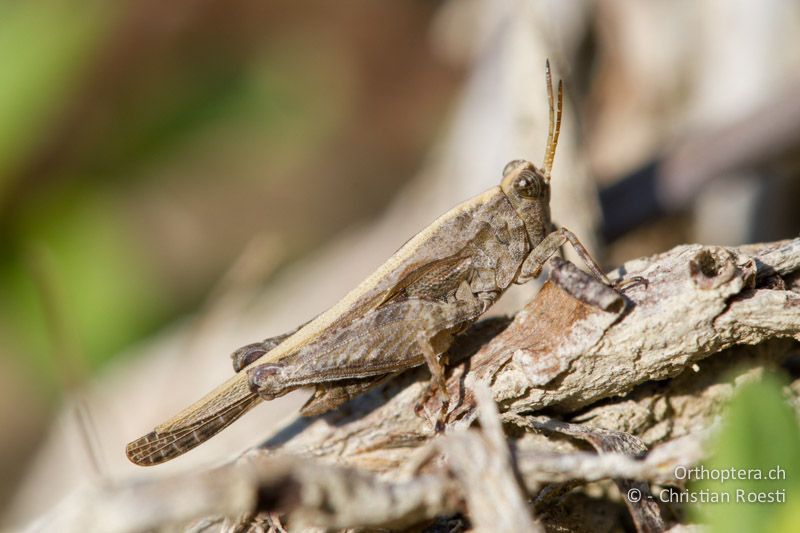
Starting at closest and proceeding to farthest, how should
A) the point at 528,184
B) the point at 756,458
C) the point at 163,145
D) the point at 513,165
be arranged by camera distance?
the point at 756,458 → the point at 528,184 → the point at 513,165 → the point at 163,145

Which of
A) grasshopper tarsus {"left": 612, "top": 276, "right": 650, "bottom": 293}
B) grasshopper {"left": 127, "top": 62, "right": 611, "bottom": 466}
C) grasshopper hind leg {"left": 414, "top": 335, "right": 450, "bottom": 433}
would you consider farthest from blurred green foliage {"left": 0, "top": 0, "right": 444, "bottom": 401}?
grasshopper tarsus {"left": 612, "top": 276, "right": 650, "bottom": 293}

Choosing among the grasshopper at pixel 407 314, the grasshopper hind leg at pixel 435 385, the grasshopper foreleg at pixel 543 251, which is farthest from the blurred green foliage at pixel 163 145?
the grasshopper foreleg at pixel 543 251

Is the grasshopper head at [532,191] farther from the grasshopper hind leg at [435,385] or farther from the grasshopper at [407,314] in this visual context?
the grasshopper hind leg at [435,385]

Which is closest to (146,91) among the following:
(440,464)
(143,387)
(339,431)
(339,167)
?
(339,167)

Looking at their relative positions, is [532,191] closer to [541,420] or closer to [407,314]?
[407,314]

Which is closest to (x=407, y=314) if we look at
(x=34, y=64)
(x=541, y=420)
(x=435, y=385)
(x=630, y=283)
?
(x=435, y=385)

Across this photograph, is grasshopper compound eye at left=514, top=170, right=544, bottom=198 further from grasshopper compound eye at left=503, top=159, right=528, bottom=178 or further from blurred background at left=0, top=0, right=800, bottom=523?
blurred background at left=0, top=0, right=800, bottom=523
